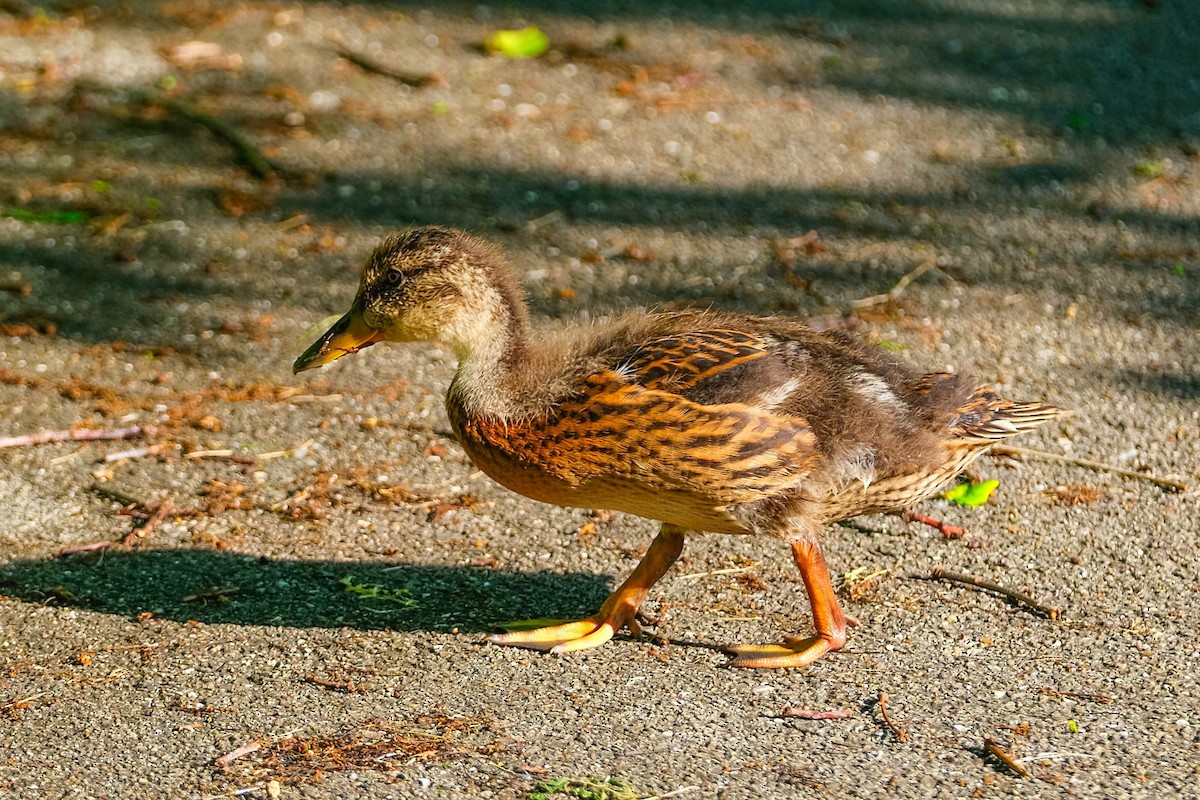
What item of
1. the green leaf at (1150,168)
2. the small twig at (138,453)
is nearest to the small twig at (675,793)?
the small twig at (138,453)

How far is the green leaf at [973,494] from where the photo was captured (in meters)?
5.72

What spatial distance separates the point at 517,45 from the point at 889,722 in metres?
6.89

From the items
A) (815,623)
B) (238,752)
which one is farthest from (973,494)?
(238,752)

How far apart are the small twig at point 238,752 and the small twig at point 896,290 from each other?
411 centimetres

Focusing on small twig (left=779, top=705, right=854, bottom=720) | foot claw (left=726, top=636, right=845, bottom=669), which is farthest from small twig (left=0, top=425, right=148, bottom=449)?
small twig (left=779, top=705, right=854, bottom=720)

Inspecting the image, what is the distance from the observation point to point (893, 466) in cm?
471

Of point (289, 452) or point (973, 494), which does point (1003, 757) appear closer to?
point (973, 494)

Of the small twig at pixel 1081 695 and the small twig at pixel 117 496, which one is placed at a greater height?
the small twig at pixel 1081 695

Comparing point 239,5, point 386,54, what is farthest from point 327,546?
point 239,5

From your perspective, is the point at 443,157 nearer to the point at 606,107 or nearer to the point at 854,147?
the point at 606,107

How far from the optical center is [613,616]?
492cm

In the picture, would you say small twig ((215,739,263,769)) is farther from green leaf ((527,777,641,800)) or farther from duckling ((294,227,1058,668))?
duckling ((294,227,1058,668))

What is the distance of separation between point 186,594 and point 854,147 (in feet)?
17.7

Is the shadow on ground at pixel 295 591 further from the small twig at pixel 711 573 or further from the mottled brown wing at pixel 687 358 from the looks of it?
the mottled brown wing at pixel 687 358
